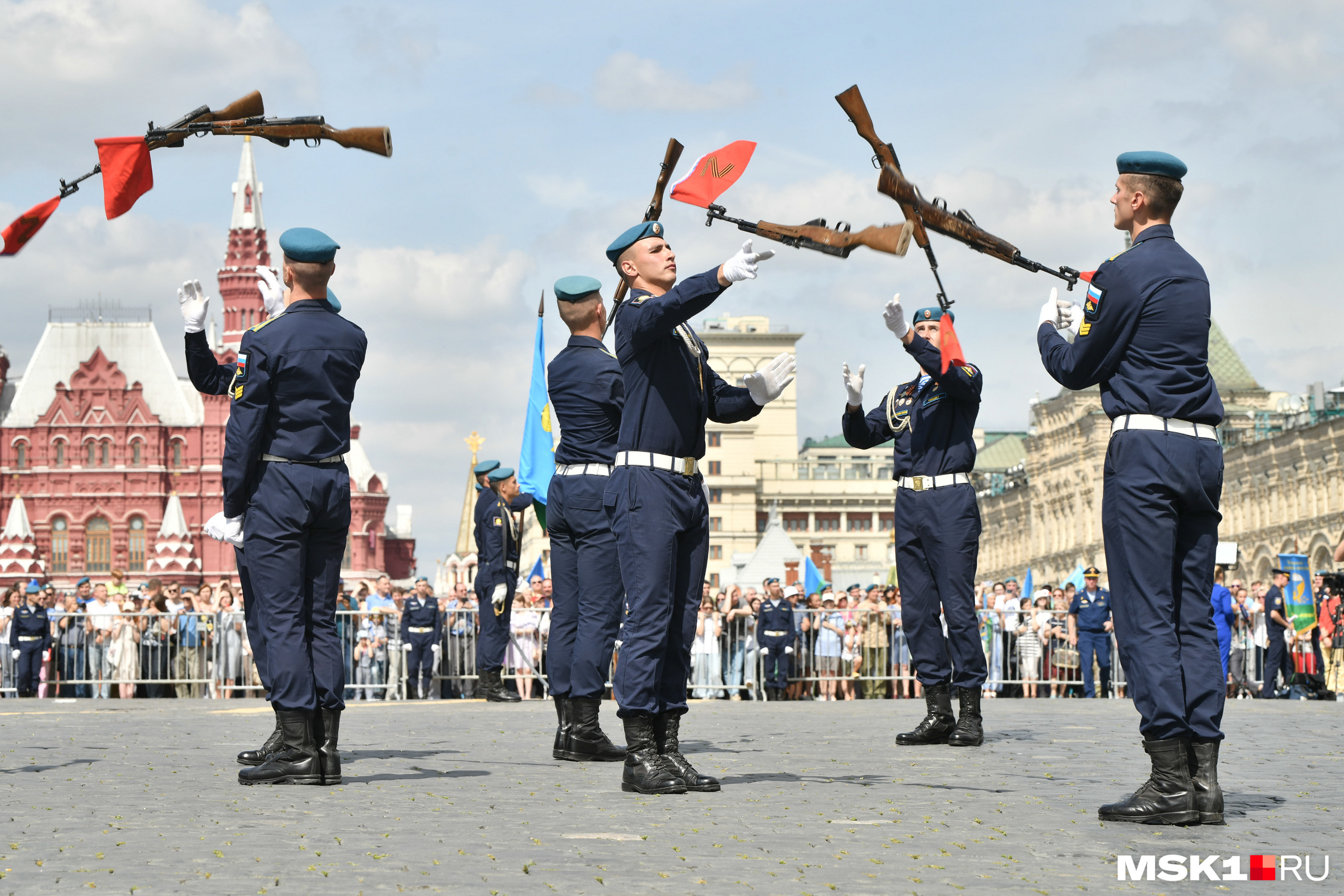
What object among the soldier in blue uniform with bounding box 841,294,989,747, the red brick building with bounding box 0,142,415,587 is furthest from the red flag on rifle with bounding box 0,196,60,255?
the red brick building with bounding box 0,142,415,587

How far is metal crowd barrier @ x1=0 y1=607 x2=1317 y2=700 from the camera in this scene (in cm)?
2166

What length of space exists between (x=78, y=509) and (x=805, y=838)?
355ft

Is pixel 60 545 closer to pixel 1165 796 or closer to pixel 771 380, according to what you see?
pixel 771 380

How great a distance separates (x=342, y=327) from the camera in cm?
805

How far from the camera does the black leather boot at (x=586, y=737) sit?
901cm

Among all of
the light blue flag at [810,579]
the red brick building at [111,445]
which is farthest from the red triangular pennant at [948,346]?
the red brick building at [111,445]

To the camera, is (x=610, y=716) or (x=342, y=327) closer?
(x=342, y=327)

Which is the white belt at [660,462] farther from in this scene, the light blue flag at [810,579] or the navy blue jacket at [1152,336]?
the light blue flag at [810,579]

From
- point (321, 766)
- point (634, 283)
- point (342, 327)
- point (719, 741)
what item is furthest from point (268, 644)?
point (719, 741)

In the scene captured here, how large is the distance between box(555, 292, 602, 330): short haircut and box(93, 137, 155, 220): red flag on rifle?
2.40m

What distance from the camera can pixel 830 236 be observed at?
7391 millimetres

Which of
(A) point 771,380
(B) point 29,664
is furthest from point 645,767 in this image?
(B) point 29,664

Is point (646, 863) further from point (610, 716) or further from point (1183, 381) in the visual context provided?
point (610, 716)

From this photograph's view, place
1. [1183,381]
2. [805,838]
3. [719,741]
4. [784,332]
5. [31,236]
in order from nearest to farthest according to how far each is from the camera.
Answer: [805,838], [1183,381], [31,236], [719,741], [784,332]
